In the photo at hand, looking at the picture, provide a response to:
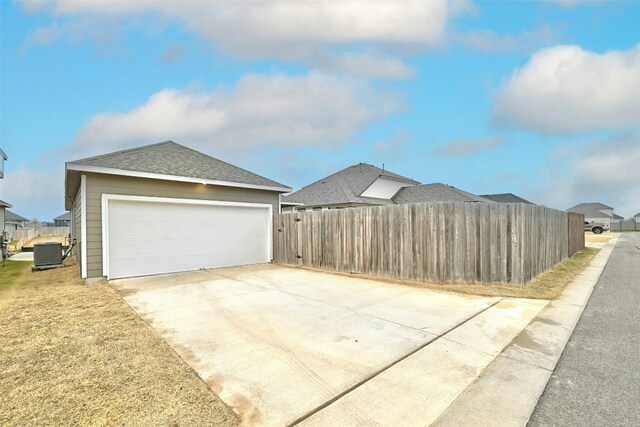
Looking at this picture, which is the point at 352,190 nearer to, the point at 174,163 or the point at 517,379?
the point at 174,163

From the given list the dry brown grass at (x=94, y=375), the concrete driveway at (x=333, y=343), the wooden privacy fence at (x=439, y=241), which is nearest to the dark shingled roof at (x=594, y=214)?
the wooden privacy fence at (x=439, y=241)

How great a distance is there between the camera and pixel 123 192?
8547mm

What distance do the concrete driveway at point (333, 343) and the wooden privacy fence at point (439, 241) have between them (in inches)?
42.8

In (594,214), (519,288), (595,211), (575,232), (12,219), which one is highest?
(595,211)

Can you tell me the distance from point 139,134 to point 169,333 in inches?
909

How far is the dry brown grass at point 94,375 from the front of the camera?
2.34 m

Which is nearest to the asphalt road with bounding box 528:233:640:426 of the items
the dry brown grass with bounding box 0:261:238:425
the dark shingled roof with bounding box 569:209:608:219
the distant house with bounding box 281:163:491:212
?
the dry brown grass with bounding box 0:261:238:425

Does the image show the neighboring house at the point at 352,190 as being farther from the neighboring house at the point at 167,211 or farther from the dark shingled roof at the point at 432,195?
the neighboring house at the point at 167,211

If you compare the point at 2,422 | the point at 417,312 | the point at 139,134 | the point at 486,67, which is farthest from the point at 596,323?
the point at 139,134

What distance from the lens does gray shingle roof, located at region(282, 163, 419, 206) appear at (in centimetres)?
1920

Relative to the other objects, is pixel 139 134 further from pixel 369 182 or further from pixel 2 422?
pixel 2 422

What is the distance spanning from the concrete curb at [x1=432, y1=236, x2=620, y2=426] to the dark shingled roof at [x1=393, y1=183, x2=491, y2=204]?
15032 mm

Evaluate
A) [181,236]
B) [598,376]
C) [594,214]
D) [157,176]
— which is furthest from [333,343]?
[594,214]

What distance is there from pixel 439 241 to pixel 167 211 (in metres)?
7.93
